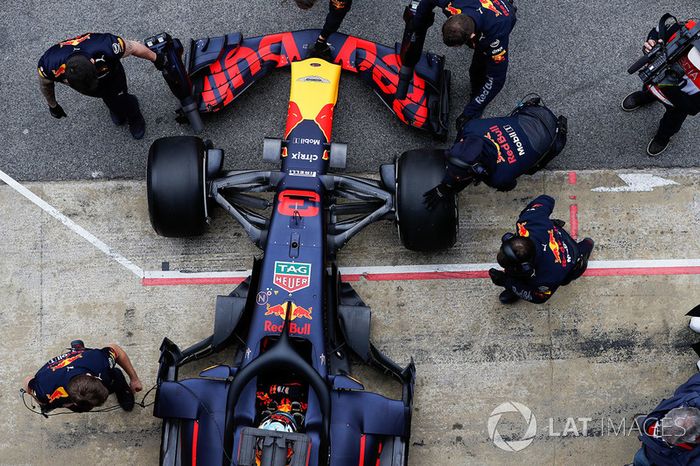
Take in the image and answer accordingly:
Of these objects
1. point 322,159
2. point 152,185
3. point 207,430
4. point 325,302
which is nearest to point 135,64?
point 152,185

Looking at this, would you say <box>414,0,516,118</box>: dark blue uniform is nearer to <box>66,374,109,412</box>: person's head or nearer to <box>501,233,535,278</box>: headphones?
<box>501,233,535,278</box>: headphones

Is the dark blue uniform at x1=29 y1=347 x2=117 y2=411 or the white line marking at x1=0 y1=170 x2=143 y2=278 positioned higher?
the white line marking at x1=0 y1=170 x2=143 y2=278

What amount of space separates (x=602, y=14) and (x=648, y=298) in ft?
9.49

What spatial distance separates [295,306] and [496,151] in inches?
79.5

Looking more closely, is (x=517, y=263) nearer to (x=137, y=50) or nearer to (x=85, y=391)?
(x=85, y=391)

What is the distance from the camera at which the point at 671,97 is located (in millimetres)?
6582

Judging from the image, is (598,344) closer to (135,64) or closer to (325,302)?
(325,302)

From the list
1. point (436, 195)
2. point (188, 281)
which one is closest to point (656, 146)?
point (436, 195)

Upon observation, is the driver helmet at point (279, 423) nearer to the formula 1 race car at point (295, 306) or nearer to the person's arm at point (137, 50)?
the formula 1 race car at point (295, 306)

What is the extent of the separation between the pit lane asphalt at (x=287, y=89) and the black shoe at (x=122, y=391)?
6.82ft

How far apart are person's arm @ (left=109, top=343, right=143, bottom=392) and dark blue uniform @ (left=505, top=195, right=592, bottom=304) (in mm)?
3206

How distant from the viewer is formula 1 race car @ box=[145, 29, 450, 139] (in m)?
7.19

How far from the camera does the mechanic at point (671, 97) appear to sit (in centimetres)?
623

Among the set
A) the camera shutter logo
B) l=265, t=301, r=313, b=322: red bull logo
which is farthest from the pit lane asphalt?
the camera shutter logo
